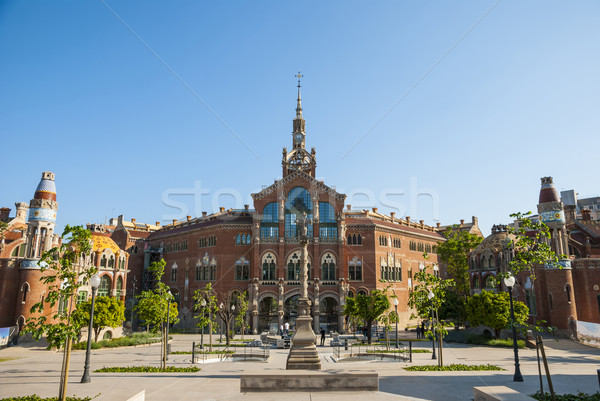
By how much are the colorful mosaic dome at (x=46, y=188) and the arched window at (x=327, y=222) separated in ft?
106

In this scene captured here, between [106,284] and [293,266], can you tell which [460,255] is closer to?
[293,266]

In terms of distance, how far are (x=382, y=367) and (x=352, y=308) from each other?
17097 millimetres

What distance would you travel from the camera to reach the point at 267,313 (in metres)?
55.5

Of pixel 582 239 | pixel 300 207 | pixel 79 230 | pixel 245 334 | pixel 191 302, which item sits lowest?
pixel 245 334

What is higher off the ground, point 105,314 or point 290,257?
point 290,257

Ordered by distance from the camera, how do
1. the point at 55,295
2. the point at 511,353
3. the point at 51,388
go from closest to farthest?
the point at 55,295 < the point at 51,388 < the point at 511,353

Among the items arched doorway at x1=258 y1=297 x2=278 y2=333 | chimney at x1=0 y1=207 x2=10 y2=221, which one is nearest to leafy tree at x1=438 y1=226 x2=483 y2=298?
arched doorway at x1=258 y1=297 x2=278 y2=333

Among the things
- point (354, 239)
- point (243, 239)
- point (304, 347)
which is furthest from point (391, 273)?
point (304, 347)

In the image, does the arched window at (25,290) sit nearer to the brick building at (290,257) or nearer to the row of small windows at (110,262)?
the row of small windows at (110,262)

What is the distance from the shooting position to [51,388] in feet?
55.9

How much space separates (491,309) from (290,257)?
27034mm

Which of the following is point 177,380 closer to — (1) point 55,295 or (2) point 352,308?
(1) point 55,295

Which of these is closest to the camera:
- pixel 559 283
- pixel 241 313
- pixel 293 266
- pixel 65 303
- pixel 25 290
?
pixel 65 303

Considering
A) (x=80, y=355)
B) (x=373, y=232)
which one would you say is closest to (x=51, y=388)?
(x=80, y=355)
